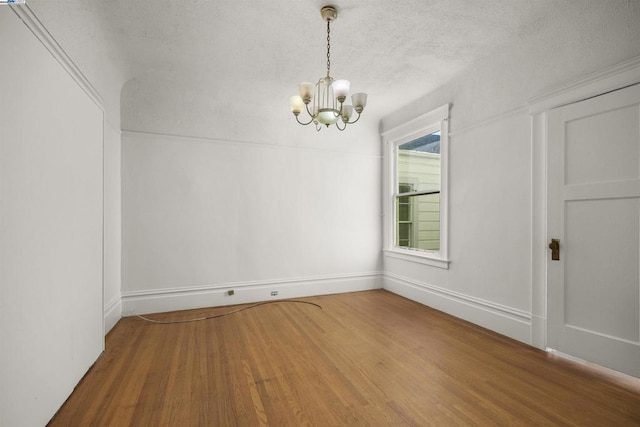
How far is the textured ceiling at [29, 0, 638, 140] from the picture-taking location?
233cm

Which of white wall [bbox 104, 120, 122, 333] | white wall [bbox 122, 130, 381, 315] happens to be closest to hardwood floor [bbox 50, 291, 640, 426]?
white wall [bbox 104, 120, 122, 333]

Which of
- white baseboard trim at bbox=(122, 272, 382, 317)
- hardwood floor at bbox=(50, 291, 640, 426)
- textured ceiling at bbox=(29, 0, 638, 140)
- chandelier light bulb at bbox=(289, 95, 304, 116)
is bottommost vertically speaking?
hardwood floor at bbox=(50, 291, 640, 426)

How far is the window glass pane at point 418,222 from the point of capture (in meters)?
4.04

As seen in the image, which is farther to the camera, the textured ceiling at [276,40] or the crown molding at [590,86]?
the textured ceiling at [276,40]

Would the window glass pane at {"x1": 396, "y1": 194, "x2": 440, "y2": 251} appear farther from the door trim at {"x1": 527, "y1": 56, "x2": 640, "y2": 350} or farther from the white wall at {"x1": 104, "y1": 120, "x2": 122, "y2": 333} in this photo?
the white wall at {"x1": 104, "y1": 120, "x2": 122, "y2": 333}

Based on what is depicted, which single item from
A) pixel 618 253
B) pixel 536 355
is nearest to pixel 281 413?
pixel 536 355

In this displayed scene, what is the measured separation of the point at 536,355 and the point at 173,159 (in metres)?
4.22

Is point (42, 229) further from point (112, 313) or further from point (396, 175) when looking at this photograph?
point (396, 175)

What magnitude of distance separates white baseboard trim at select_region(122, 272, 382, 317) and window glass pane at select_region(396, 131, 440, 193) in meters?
1.53

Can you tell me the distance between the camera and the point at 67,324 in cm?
195

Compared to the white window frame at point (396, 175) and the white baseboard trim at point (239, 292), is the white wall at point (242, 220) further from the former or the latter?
the white window frame at point (396, 175)

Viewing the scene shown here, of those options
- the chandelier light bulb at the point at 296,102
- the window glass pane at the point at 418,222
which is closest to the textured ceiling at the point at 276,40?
the chandelier light bulb at the point at 296,102

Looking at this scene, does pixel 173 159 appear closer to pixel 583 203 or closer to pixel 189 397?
pixel 189 397

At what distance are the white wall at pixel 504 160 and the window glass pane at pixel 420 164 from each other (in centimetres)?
40
